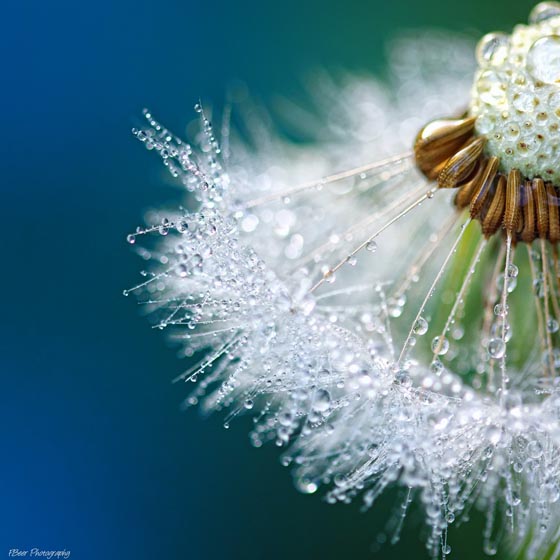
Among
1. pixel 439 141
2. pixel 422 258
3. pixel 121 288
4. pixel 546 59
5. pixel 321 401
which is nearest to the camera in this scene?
pixel 321 401

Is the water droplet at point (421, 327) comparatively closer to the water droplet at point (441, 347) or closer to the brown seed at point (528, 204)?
the water droplet at point (441, 347)

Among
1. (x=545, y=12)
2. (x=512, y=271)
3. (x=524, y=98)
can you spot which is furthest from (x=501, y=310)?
(x=545, y=12)

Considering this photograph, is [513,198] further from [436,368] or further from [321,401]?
[321,401]

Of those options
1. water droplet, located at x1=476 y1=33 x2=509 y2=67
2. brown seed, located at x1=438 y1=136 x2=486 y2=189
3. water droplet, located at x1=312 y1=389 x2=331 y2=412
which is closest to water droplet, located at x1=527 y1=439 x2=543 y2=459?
water droplet, located at x1=312 y1=389 x2=331 y2=412

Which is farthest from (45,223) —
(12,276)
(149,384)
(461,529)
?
(461,529)

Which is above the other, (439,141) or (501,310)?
(439,141)

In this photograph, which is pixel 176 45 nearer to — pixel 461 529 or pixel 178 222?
pixel 178 222

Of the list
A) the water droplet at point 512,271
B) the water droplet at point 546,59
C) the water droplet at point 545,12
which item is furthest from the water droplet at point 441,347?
the water droplet at point 545,12
